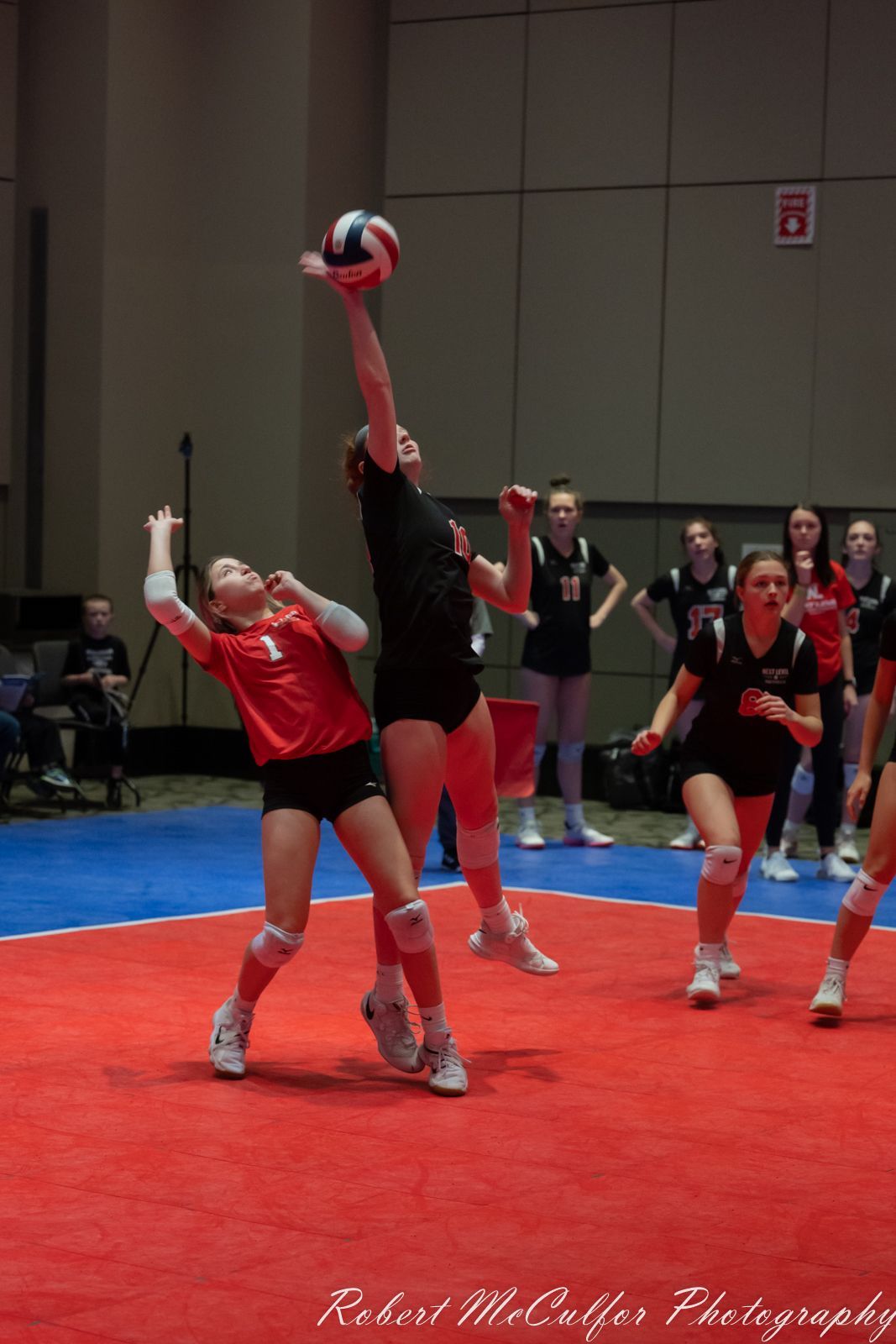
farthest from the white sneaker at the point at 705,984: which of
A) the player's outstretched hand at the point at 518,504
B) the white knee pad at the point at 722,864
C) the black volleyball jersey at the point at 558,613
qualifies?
the black volleyball jersey at the point at 558,613

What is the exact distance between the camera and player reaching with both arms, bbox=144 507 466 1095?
17.7ft

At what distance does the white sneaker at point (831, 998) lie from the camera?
21.1 feet

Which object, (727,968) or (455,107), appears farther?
(455,107)

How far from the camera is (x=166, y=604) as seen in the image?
541cm

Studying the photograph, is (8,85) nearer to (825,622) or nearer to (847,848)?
(825,622)

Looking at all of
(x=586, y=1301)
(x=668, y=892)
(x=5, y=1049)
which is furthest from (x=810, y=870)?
(x=586, y=1301)

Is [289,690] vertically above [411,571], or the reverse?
[411,571]

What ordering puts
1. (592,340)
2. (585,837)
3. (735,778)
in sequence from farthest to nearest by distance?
(592,340) → (585,837) → (735,778)

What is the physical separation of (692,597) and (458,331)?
4.39 metres

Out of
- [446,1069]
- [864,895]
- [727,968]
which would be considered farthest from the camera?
[727,968]

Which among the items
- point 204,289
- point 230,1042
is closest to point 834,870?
point 230,1042

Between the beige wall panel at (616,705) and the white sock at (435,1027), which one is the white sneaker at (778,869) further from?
the white sock at (435,1027)

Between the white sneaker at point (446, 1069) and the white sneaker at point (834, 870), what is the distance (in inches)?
198

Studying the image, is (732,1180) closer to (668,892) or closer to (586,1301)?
(586,1301)
